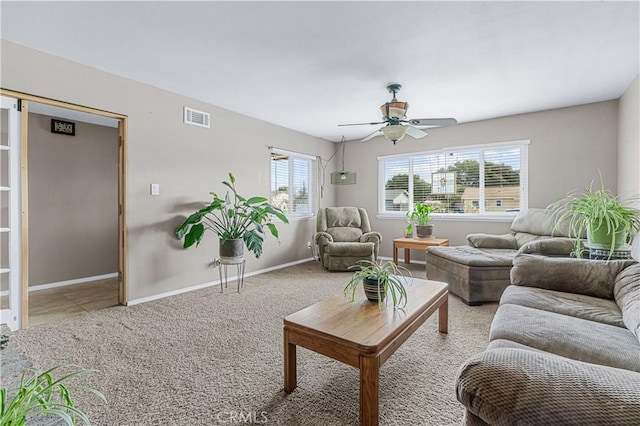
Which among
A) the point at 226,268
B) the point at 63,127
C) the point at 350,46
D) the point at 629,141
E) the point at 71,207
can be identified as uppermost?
the point at 350,46

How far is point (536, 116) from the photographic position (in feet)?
14.2

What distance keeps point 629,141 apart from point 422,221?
8.41ft

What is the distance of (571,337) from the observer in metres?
1.44

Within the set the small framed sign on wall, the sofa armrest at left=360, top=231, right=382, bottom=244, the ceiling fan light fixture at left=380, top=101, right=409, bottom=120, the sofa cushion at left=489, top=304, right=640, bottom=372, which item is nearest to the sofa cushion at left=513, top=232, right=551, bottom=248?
the sofa armrest at left=360, top=231, right=382, bottom=244

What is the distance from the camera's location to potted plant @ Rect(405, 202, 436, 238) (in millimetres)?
4906

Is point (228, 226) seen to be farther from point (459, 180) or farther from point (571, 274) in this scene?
point (459, 180)

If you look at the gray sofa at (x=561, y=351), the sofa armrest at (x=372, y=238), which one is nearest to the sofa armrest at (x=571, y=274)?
the gray sofa at (x=561, y=351)

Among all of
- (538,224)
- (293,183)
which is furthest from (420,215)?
(293,183)

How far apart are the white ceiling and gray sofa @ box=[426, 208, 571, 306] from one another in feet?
5.15

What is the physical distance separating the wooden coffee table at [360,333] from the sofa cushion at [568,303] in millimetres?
543

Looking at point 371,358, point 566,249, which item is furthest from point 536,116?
point 371,358

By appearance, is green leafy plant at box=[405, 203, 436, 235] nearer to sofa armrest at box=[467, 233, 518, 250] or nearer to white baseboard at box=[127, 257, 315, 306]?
sofa armrest at box=[467, 233, 518, 250]

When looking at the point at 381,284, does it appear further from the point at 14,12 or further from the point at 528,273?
the point at 14,12

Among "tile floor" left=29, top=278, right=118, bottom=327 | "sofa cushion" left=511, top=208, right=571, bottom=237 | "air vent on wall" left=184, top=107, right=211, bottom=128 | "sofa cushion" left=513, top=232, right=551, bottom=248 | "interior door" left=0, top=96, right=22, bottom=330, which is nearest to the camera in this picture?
"interior door" left=0, top=96, right=22, bottom=330
